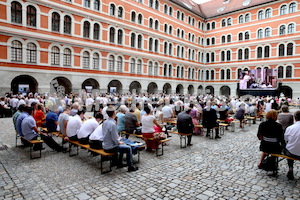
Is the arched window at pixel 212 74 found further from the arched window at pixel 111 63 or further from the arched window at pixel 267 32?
the arched window at pixel 111 63

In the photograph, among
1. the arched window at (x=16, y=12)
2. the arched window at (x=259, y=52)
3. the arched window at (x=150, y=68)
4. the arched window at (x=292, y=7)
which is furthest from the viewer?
the arched window at (x=259, y=52)

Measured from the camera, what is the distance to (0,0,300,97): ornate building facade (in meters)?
20.6

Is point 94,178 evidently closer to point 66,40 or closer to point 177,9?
point 66,40

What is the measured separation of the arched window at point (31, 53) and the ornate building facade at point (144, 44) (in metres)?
0.09

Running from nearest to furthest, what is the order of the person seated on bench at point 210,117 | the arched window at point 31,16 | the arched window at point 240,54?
the person seated on bench at point 210,117, the arched window at point 31,16, the arched window at point 240,54

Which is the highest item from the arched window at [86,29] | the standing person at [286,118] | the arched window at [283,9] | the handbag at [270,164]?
the arched window at [283,9]

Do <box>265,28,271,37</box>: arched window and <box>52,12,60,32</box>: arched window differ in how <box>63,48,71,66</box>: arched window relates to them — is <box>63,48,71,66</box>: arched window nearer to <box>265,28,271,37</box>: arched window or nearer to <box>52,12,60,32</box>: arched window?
<box>52,12,60,32</box>: arched window

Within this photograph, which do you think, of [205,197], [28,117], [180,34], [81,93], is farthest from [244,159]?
[180,34]

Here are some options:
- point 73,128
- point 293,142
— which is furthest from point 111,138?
point 293,142

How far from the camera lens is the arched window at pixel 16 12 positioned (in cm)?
1945

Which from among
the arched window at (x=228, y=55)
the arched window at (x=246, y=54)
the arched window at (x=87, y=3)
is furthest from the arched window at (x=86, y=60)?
the arched window at (x=246, y=54)

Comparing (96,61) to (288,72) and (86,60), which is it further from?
(288,72)

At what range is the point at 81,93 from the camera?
23.3 m

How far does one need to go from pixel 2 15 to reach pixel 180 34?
2634 cm
